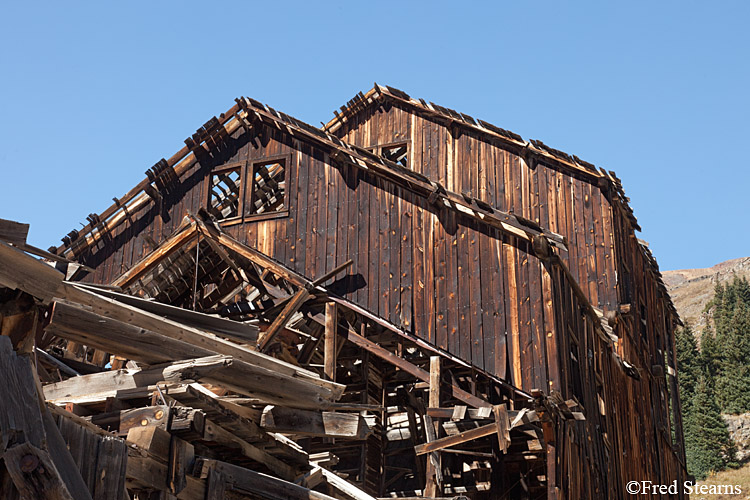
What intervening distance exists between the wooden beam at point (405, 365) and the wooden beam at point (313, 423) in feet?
21.3

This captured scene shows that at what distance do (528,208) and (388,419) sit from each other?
6425mm

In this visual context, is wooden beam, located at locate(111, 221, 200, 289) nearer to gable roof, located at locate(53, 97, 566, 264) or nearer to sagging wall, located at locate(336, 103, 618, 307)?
gable roof, located at locate(53, 97, 566, 264)

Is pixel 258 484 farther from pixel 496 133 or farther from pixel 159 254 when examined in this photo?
pixel 496 133

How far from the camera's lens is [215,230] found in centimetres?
1862

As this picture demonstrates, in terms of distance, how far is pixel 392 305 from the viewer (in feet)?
57.3

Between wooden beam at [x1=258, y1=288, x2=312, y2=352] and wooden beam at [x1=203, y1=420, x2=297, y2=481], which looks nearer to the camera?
wooden beam at [x1=203, y1=420, x2=297, y2=481]

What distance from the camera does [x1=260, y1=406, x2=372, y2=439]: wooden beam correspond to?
9477 millimetres

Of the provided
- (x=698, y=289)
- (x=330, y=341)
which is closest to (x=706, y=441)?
(x=330, y=341)

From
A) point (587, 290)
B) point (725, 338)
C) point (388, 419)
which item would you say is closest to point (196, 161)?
point (388, 419)

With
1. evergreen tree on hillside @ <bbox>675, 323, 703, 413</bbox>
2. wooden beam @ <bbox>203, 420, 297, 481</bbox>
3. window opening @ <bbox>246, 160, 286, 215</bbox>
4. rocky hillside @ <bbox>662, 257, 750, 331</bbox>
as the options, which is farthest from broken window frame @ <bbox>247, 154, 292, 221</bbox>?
rocky hillside @ <bbox>662, 257, 750, 331</bbox>

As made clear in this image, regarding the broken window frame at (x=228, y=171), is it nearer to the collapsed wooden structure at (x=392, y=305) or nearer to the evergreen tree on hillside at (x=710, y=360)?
the collapsed wooden structure at (x=392, y=305)

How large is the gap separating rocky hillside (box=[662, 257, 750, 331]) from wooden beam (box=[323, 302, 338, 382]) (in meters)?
80.4

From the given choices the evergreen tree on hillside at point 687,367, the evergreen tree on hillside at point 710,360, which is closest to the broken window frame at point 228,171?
the evergreen tree on hillside at point 687,367

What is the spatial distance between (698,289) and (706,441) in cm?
7894
